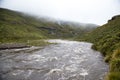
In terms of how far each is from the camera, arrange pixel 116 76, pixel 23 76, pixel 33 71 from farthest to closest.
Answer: pixel 33 71
pixel 23 76
pixel 116 76

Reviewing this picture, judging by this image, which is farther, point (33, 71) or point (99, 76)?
point (33, 71)

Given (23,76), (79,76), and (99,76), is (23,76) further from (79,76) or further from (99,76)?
(99,76)

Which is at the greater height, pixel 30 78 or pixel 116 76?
pixel 116 76

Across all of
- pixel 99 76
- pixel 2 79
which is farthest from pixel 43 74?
pixel 99 76

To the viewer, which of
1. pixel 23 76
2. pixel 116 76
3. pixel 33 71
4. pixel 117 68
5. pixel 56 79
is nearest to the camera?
pixel 116 76

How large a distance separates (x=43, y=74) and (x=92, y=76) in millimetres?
6557

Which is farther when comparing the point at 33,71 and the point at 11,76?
the point at 33,71

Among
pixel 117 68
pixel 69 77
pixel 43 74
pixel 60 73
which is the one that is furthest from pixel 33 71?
pixel 117 68

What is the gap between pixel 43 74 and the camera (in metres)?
21.6

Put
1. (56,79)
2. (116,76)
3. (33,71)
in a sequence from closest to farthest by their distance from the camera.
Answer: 1. (116,76)
2. (56,79)
3. (33,71)

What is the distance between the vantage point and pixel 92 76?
20000mm

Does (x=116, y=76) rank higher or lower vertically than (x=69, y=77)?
higher

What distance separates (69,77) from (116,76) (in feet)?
25.7

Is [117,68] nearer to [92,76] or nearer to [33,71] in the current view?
[92,76]
